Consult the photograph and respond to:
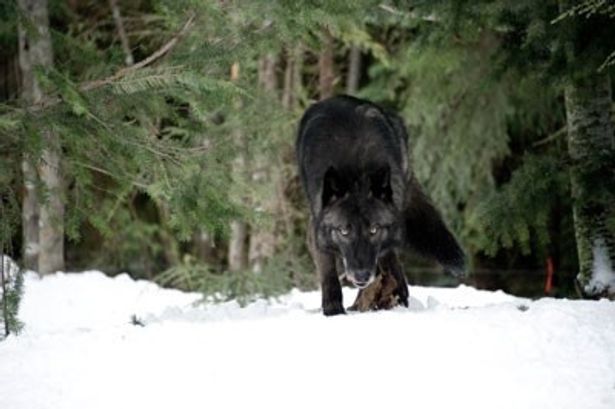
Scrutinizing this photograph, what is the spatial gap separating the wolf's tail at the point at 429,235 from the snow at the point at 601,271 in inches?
44.1

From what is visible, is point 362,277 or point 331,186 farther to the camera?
point 331,186

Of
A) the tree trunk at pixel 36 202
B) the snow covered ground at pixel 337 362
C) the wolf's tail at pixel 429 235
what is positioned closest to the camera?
the snow covered ground at pixel 337 362

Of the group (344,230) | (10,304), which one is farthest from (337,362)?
(10,304)

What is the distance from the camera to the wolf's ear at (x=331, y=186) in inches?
243

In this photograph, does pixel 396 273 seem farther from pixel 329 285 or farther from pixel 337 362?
pixel 337 362

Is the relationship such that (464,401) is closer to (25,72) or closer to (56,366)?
(56,366)

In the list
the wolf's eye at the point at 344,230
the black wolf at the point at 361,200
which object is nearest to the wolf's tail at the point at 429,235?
the black wolf at the point at 361,200

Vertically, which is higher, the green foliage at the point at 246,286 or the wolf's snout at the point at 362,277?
A: the wolf's snout at the point at 362,277

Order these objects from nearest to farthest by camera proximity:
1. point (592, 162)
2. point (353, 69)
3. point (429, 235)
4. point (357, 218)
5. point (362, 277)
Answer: point (362, 277), point (357, 218), point (592, 162), point (429, 235), point (353, 69)

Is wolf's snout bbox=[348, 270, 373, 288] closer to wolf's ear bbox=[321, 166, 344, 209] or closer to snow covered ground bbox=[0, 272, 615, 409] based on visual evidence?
snow covered ground bbox=[0, 272, 615, 409]

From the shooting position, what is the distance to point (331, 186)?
20.4 ft

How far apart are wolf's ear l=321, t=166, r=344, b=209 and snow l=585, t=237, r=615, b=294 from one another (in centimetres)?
237

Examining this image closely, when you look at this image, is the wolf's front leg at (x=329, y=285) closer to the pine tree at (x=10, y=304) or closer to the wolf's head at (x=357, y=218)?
the wolf's head at (x=357, y=218)

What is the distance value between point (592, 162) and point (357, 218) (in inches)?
83.2
